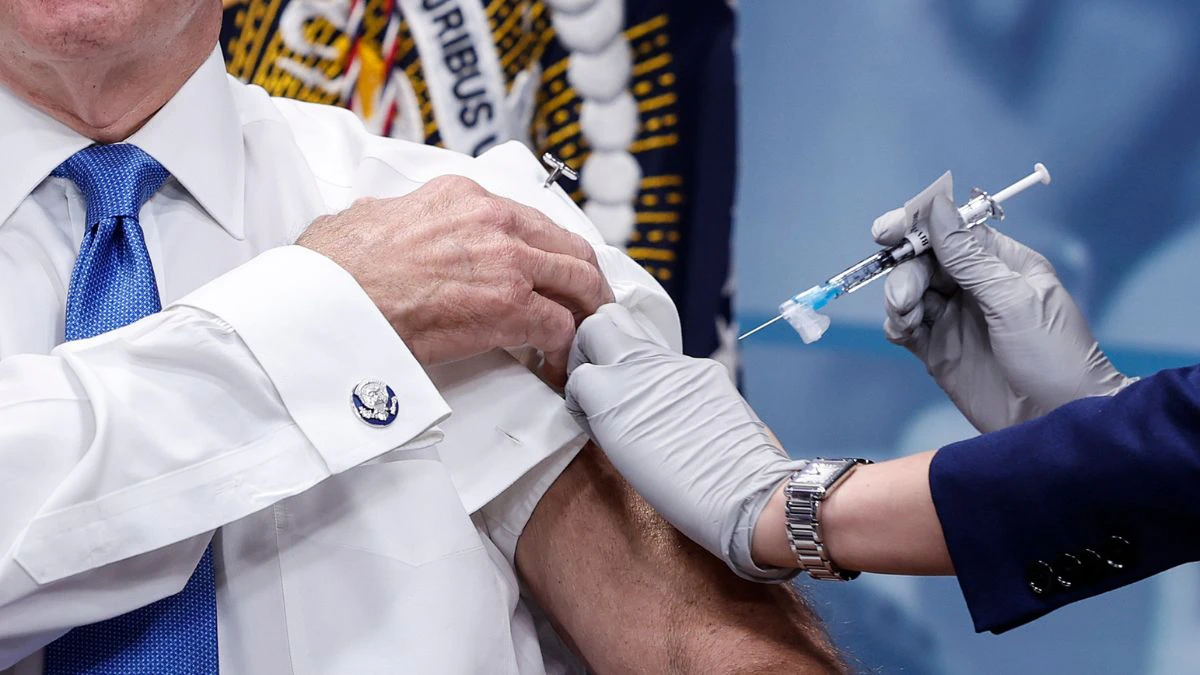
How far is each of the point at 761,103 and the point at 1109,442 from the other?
3.37 ft

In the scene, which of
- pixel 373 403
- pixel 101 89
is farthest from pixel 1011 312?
pixel 101 89

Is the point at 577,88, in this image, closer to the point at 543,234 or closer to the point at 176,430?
the point at 543,234

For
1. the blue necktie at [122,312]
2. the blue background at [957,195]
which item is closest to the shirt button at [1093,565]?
the blue background at [957,195]

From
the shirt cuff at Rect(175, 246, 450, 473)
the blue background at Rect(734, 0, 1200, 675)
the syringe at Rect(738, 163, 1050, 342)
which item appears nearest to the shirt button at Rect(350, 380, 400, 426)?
the shirt cuff at Rect(175, 246, 450, 473)

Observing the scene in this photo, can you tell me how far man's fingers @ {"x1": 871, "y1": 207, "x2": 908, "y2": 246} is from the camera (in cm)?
163

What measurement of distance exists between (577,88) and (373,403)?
1119mm

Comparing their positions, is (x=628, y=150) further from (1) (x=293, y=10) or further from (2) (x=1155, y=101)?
(2) (x=1155, y=101)

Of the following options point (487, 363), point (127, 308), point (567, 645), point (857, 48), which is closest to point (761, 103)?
point (857, 48)

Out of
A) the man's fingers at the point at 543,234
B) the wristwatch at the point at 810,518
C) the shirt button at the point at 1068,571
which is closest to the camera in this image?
the shirt button at the point at 1068,571

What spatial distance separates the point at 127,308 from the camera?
1.20 metres

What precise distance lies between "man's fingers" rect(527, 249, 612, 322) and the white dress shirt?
3.6 inches

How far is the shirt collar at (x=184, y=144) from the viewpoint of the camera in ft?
4.20

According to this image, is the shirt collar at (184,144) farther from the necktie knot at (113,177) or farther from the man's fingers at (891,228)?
the man's fingers at (891,228)

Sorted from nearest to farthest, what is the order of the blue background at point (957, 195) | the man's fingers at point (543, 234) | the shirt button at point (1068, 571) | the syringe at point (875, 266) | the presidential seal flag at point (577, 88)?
the shirt button at point (1068, 571) < the man's fingers at point (543, 234) < the syringe at point (875, 266) < the blue background at point (957, 195) < the presidential seal flag at point (577, 88)
